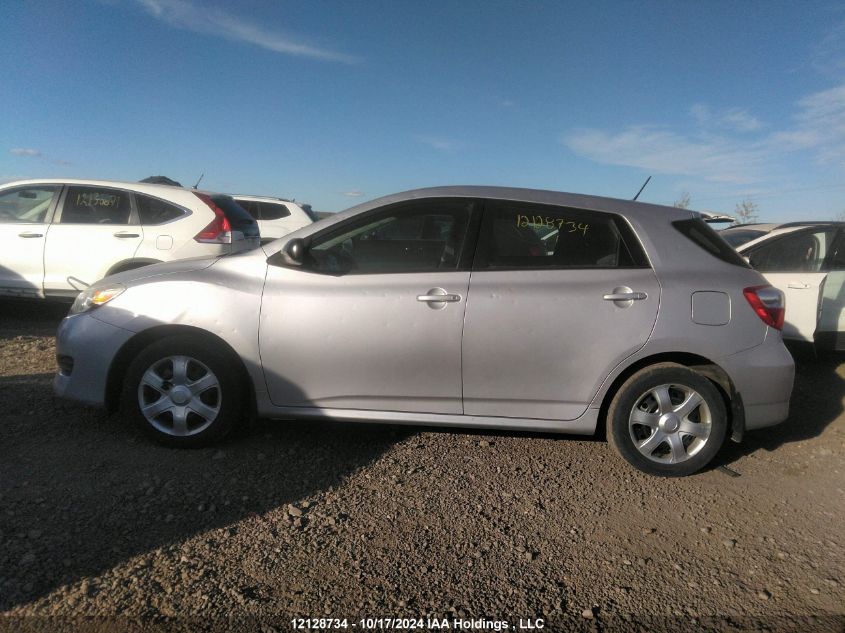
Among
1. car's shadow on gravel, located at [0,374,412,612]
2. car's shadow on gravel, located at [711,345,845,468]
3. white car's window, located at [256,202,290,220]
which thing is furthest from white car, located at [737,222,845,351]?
white car's window, located at [256,202,290,220]

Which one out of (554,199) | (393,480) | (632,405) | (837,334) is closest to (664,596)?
(632,405)

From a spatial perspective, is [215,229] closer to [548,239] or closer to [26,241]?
[26,241]

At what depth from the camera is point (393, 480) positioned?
357 centimetres

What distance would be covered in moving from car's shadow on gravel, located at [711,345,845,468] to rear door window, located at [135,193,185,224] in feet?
18.7

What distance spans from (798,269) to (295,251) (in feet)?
15.9

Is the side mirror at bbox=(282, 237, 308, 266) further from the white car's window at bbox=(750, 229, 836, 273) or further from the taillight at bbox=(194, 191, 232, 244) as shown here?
the white car's window at bbox=(750, 229, 836, 273)

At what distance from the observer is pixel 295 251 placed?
3.71 m

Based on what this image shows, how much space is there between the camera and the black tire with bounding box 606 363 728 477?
3.59 m

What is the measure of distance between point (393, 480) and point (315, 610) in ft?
3.91

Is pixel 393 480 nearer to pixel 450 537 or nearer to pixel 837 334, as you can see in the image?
pixel 450 537

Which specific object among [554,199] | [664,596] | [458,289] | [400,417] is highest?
[554,199]

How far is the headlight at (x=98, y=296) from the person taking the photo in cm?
386

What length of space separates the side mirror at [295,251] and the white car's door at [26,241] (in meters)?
4.60


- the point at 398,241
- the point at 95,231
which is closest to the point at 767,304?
the point at 398,241
